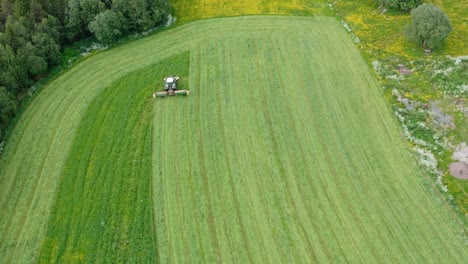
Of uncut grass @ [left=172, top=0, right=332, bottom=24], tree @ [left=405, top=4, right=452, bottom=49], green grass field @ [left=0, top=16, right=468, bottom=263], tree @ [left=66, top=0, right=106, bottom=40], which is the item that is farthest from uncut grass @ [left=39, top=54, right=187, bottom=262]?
tree @ [left=405, top=4, right=452, bottom=49]

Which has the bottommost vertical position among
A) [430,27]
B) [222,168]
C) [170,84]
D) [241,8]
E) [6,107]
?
[222,168]

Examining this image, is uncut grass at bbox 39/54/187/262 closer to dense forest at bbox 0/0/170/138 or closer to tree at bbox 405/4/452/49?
dense forest at bbox 0/0/170/138

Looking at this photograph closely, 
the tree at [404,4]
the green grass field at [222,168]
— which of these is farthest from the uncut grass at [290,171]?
the tree at [404,4]

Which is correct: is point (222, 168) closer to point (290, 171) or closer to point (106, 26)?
point (290, 171)

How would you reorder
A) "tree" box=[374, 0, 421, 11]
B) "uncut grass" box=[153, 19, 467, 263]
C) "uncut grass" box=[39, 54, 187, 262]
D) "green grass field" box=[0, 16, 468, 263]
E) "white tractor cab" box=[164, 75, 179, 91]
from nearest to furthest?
"uncut grass" box=[153, 19, 467, 263] < "green grass field" box=[0, 16, 468, 263] < "uncut grass" box=[39, 54, 187, 262] < "white tractor cab" box=[164, 75, 179, 91] < "tree" box=[374, 0, 421, 11]

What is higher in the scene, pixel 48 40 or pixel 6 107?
pixel 48 40

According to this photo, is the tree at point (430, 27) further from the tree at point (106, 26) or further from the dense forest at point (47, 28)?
the tree at point (106, 26)

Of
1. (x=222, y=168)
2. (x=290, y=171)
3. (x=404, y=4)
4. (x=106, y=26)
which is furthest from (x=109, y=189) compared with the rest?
(x=404, y=4)
